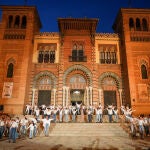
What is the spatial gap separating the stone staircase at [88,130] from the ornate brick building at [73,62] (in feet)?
17.0

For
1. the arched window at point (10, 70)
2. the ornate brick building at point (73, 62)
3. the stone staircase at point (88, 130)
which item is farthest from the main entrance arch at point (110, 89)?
the arched window at point (10, 70)

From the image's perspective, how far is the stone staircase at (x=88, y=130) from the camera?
1399 cm

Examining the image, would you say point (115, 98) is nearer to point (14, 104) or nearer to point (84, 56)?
point (84, 56)

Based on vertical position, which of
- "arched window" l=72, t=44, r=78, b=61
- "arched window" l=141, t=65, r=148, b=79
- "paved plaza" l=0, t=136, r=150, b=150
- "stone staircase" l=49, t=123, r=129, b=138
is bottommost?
"paved plaza" l=0, t=136, r=150, b=150

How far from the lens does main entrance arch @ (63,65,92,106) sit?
69.7 feet

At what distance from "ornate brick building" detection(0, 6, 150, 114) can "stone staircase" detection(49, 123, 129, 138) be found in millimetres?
5196

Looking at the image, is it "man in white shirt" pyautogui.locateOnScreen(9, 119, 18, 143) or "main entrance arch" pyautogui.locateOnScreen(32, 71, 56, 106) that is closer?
"man in white shirt" pyautogui.locateOnScreen(9, 119, 18, 143)

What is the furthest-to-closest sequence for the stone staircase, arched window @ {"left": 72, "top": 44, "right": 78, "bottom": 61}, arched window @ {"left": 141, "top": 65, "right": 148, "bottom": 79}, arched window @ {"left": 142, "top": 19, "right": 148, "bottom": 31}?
arched window @ {"left": 142, "top": 19, "right": 148, "bottom": 31} < arched window @ {"left": 72, "top": 44, "right": 78, "bottom": 61} < arched window @ {"left": 141, "top": 65, "right": 148, "bottom": 79} < the stone staircase

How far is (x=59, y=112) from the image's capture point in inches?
691

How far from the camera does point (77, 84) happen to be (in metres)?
21.8

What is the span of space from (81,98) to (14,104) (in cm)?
739

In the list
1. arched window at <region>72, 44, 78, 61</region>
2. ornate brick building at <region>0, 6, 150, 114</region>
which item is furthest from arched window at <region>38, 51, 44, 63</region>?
arched window at <region>72, 44, 78, 61</region>

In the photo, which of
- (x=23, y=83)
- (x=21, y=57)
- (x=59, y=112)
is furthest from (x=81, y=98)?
(x=21, y=57)

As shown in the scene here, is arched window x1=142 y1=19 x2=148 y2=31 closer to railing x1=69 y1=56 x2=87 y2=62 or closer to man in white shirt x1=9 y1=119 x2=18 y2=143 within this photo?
railing x1=69 y1=56 x2=87 y2=62
